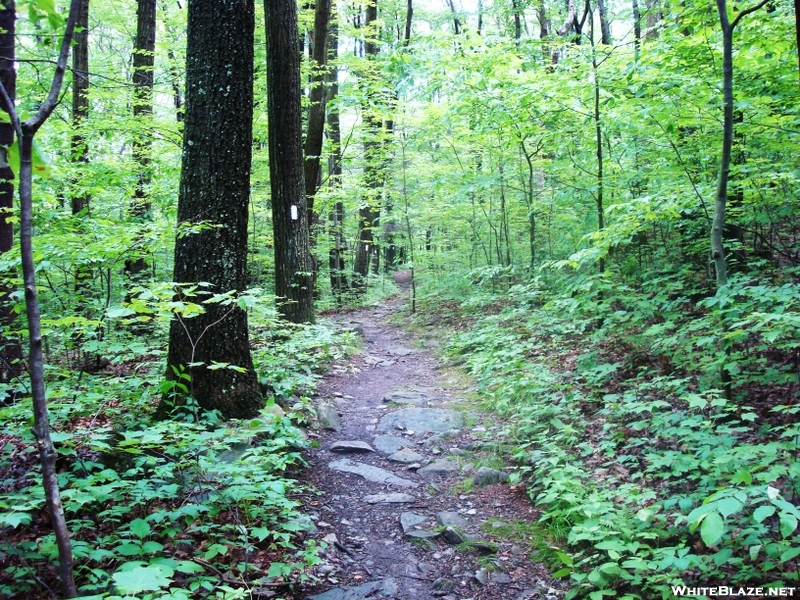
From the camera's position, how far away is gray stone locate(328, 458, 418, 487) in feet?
15.1

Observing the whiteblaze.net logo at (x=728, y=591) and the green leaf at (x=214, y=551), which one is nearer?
the whiteblaze.net logo at (x=728, y=591)

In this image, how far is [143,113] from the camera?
376 inches

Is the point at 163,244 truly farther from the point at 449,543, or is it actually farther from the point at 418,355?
the point at 418,355

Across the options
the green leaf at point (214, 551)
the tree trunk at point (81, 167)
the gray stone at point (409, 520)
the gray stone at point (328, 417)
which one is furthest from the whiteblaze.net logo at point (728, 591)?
the tree trunk at point (81, 167)

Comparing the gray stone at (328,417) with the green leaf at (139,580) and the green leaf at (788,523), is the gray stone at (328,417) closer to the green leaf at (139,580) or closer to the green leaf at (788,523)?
the green leaf at (139,580)

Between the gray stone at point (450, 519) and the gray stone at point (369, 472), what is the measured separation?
0.62m

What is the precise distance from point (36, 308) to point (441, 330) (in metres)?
9.71

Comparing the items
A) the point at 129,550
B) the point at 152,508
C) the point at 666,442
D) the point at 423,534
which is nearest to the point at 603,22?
the point at 666,442

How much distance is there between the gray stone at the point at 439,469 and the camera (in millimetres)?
4742

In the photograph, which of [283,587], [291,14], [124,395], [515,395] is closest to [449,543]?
[283,587]

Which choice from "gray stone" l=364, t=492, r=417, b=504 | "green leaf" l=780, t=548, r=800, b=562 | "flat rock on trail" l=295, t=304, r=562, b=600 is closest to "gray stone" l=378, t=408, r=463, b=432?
"flat rock on trail" l=295, t=304, r=562, b=600

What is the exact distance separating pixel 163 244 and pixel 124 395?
5.43 ft

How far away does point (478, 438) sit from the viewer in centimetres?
543

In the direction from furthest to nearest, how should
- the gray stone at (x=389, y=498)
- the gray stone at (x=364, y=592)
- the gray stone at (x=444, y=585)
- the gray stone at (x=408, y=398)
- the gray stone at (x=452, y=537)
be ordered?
1. the gray stone at (x=408, y=398)
2. the gray stone at (x=389, y=498)
3. the gray stone at (x=452, y=537)
4. the gray stone at (x=444, y=585)
5. the gray stone at (x=364, y=592)
